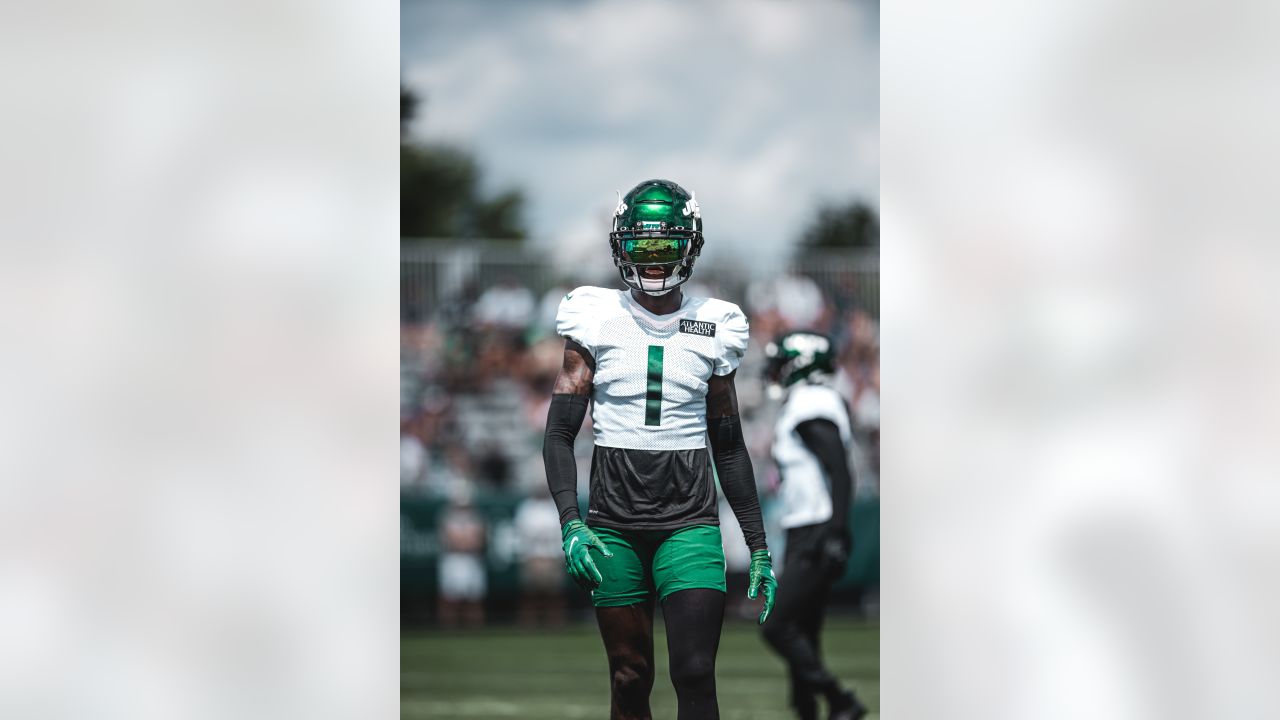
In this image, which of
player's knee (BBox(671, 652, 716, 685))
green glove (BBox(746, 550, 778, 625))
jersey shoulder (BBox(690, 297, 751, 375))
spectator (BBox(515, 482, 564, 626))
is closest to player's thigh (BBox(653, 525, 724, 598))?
green glove (BBox(746, 550, 778, 625))

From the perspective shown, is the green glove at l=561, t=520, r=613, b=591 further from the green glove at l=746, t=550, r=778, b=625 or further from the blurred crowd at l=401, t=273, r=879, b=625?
the blurred crowd at l=401, t=273, r=879, b=625

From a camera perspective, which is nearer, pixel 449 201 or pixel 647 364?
pixel 647 364

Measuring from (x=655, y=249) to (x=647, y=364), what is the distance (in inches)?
15.0

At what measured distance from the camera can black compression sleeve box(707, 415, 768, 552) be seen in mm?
4965

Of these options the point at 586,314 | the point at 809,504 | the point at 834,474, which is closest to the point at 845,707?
the point at 809,504

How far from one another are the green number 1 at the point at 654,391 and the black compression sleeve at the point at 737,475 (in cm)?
23

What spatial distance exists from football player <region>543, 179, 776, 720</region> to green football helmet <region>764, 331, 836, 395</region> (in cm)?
278

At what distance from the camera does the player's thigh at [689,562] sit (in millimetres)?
4801

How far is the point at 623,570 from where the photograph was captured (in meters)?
4.87

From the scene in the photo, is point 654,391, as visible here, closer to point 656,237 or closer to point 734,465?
point 734,465
